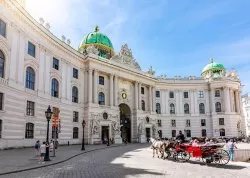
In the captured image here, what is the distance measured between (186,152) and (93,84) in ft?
106

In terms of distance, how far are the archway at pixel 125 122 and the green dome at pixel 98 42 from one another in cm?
1384

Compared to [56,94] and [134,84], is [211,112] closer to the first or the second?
[134,84]

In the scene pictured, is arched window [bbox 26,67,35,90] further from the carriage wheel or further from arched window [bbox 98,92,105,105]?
the carriage wheel

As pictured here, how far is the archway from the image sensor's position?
58469mm

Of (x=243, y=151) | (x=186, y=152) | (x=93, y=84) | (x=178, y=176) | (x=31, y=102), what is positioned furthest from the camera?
(x=93, y=84)

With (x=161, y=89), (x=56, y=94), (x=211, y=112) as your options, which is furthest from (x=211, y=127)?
(x=56, y=94)

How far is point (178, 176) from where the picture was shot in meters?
12.3

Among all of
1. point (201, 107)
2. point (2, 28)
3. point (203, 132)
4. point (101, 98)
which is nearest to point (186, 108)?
point (201, 107)

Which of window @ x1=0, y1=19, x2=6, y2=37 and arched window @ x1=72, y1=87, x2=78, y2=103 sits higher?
window @ x1=0, y1=19, x2=6, y2=37

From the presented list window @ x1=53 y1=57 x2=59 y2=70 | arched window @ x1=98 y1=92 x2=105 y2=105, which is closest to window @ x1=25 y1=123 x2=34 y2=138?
window @ x1=53 y1=57 x2=59 y2=70

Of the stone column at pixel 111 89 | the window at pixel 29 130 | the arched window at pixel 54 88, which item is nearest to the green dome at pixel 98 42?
the stone column at pixel 111 89

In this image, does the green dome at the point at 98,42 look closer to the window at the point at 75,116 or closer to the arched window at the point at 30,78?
the window at the point at 75,116

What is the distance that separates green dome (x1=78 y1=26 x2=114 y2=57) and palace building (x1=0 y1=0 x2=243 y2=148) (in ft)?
0.87

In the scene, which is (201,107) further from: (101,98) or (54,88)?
(54,88)
